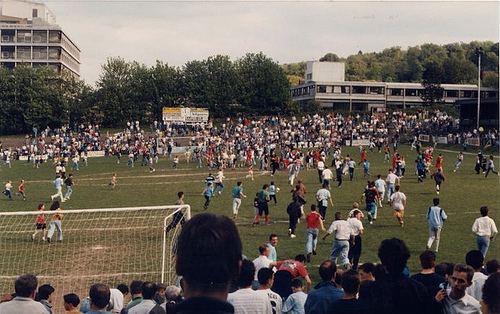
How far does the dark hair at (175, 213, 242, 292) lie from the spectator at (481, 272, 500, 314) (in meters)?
2.71

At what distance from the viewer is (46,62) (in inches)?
3565

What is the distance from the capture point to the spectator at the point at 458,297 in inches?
217

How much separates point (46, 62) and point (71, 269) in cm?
8186

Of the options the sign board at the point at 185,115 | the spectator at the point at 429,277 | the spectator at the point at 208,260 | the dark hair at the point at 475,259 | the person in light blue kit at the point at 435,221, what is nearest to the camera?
the spectator at the point at 208,260

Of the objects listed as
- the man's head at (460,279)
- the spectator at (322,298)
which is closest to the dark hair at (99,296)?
the spectator at (322,298)

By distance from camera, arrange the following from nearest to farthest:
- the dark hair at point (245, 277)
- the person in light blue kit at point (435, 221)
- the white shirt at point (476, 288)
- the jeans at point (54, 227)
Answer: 1. the dark hair at point (245, 277)
2. the white shirt at point (476, 288)
3. the person in light blue kit at point (435, 221)
4. the jeans at point (54, 227)

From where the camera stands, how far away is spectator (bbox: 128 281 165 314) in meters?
6.60

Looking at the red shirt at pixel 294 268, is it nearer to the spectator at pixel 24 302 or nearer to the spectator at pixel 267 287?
the spectator at pixel 267 287

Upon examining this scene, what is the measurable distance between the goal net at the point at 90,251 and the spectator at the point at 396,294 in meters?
7.27

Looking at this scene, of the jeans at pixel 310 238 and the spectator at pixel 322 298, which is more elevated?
the spectator at pixel 322 298

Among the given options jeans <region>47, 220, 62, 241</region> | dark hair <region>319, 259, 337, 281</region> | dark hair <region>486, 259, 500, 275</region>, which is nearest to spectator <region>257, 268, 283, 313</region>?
dark hair <region>319, 259, 337, 281</region>

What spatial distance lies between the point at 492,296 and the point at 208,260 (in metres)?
2.92

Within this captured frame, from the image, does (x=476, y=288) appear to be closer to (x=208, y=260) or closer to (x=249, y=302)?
(x=249, y=302)

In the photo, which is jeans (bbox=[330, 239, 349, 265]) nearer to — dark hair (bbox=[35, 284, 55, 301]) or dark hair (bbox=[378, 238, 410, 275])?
dark hair (bbox=[35, 284, 55, 301])
